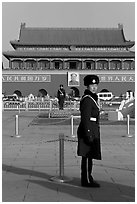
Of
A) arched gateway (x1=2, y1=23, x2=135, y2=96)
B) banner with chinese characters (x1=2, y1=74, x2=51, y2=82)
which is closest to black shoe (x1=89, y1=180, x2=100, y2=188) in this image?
arched gateway (x1=2, y1=23, x2=135, y2=96)

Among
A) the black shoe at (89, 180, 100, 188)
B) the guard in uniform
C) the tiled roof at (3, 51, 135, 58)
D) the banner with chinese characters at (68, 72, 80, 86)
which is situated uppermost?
the tiled roof at (3, 51, 135, 58)

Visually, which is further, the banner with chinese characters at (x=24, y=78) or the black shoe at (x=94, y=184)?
the banner with chinese characters at (x=24, y=78)

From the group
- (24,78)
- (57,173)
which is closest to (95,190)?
(57,173)

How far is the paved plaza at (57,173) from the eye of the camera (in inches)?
195

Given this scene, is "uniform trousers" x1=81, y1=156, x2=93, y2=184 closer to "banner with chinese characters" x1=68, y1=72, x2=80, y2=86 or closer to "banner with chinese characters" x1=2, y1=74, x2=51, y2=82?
"banner with chinese characters" x1=2, y1=74, x2=51, y2=82

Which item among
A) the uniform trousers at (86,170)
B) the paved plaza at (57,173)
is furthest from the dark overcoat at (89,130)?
the paved plaza at (57,173)

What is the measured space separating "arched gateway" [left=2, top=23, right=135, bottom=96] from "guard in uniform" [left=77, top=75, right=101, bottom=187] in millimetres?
40707

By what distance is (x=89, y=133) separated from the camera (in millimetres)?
5422

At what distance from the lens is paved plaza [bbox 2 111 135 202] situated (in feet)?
16.2

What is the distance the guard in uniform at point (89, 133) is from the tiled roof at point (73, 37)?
42.4 meters

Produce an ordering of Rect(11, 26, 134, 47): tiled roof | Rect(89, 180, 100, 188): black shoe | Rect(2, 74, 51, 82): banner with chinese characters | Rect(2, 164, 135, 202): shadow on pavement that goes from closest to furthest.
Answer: Rect(2, 164, 135, 202): shadow on pavement
Rect(89, 180, 100, 188): black shoe
Rect(2, 74, 51, 82): banner with chinese characters
Rect(11, 26, 134, 47): tiled roof

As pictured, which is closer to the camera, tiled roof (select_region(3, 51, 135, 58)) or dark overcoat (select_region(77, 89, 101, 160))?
dark overcoat (select_region(77, 89, 101, 160))

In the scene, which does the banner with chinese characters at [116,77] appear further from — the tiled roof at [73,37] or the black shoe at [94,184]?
the black shoe at [94,184]

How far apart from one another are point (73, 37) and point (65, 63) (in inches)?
157
